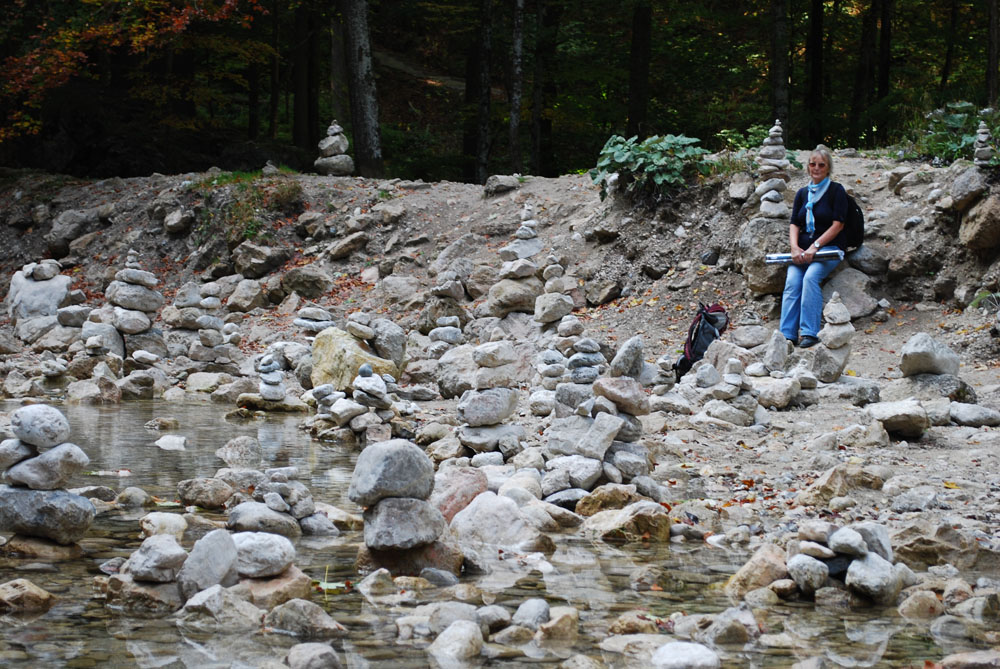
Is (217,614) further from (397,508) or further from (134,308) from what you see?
(134,308)

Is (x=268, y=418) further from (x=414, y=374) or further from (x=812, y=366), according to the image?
(x=812, y=366)

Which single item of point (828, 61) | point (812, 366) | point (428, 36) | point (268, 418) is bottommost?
point (268, 418)

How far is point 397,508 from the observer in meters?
4.53

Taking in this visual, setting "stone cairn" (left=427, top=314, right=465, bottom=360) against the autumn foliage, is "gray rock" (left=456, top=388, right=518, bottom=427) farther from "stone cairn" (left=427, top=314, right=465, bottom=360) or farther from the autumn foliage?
the autumn foliage

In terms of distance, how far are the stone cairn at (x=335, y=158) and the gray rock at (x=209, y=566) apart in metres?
14.0

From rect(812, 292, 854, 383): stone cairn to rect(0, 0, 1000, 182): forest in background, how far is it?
7474 millimetres

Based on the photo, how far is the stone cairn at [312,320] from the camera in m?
11.7

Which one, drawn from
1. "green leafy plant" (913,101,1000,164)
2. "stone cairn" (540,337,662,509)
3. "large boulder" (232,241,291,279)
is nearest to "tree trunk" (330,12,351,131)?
"large boulder" (232,241,291,279)

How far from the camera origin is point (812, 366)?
8.44 meters

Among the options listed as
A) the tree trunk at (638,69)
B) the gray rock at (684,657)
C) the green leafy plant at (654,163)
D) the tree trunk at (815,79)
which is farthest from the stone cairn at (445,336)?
the tree trunk at (815,79)

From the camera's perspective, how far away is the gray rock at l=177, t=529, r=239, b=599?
12.8 feet

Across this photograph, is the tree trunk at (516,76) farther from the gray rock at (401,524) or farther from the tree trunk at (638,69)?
the gray rock at (401,524)

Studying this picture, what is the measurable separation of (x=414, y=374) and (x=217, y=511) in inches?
201

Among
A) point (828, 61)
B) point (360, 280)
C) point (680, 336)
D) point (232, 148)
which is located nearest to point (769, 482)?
point (680, 336)
